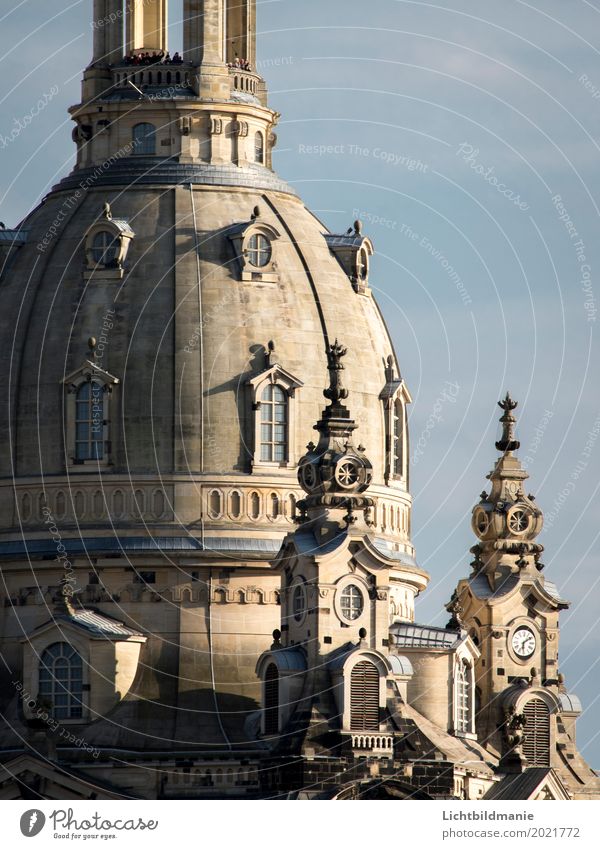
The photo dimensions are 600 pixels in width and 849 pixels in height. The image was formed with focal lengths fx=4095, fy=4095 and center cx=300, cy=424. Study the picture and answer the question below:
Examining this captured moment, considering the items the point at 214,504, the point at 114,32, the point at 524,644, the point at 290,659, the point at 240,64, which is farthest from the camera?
the point at 240,64

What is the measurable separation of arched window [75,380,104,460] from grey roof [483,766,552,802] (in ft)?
65.1

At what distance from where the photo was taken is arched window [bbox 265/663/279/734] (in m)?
152

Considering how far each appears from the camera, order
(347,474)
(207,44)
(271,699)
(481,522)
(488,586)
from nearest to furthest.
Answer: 1. (271,699)
2. (347,474)
3. (207,44)
4. (488,586)
5. (481,522)

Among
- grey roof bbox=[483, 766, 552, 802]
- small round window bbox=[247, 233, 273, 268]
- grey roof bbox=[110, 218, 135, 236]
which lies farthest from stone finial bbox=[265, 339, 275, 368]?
grey roof bbox=[483, 766, 552, 802]

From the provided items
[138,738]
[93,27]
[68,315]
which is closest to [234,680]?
[138,738]

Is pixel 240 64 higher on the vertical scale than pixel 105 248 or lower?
higher

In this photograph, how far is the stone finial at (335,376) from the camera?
15462 centimetres

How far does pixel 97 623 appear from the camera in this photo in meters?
155

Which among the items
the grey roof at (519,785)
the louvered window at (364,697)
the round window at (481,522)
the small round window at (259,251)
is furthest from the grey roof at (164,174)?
the grey roof at (519,785)

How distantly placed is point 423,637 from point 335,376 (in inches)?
449

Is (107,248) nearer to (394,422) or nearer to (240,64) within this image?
(240,64)

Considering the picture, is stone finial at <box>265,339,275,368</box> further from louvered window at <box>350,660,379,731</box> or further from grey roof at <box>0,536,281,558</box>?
louvered window at <box>350,660,379,731</box>

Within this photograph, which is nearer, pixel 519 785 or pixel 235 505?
pixel 519 785

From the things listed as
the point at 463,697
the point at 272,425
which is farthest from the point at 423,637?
the point at 272,425
